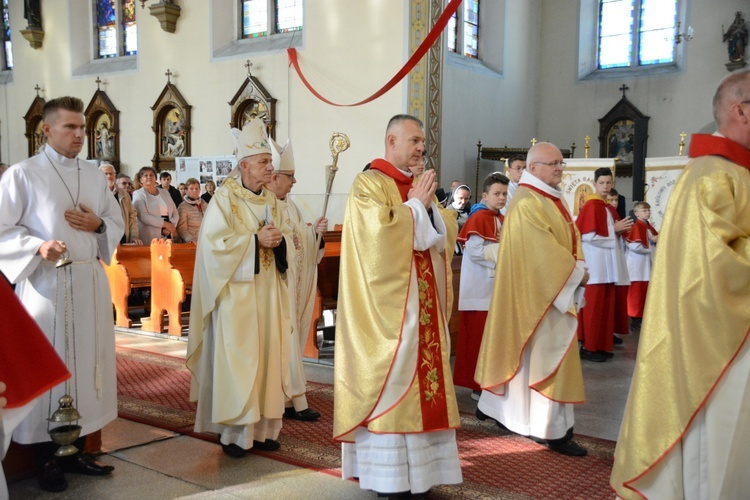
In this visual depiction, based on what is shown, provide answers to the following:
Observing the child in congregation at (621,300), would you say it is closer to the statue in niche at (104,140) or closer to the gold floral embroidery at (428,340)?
the gold floral embroidery at (428,340)

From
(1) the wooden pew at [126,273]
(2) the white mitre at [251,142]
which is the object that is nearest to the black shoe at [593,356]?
(2) the white mitre at [251,142]

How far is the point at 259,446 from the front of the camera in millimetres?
4289

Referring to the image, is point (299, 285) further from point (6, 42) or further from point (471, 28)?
point (6, 42)

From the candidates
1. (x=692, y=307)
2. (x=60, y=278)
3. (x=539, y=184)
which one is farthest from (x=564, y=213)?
(x=60, y=278)

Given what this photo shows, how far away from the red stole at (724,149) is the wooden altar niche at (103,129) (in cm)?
1611

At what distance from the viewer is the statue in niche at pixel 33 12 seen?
59.3 ft

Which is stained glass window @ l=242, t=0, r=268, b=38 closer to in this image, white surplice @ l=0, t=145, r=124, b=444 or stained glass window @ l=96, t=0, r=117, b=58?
stained glass window @ l=96, t=0, r=117, b=58

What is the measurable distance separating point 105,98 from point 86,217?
48.5ft

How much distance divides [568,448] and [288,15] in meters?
12.5

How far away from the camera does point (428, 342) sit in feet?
11.2

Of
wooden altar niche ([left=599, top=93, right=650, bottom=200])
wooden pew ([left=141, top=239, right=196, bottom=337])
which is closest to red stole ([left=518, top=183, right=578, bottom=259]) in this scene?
wooden pew ([left=141, top=239, right=196, bottom=337])

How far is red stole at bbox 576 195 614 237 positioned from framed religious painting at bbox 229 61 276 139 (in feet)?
27.7

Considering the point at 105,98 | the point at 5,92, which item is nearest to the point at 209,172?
the point at 105,98

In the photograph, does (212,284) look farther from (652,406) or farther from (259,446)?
(652,406)
